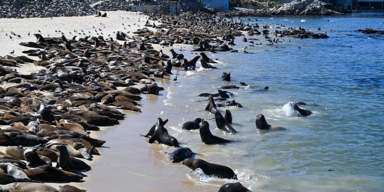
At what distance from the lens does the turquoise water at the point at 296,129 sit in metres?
5.99

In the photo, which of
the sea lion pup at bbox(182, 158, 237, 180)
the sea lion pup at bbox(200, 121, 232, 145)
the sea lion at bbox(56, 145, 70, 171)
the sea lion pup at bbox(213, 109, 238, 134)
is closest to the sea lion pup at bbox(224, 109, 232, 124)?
the sea lion pup at bbox(213, 109, 238, 134)

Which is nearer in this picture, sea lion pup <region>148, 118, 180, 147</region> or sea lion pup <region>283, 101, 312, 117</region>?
sea lion pup <region>148, 118, 180, 147</region>

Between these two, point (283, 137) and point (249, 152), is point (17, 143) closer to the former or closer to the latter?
point (249, 152)

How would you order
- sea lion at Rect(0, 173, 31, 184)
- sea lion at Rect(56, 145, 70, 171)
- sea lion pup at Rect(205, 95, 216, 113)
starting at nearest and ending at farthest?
sea lion at Rect(0, 173, 31, 184) < sea lion at Rect(56, 145, 70, 171) < sea lion pup at Rect(205, 95, 216, 113)

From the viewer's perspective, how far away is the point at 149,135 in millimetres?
7426

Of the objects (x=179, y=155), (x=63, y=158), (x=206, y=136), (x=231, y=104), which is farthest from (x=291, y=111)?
(x=63, y=158)

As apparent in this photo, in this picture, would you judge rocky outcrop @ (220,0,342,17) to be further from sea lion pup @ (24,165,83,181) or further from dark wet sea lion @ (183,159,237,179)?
sea lion pup @ (24,165,83,181)

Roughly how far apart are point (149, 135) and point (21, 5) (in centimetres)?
3382

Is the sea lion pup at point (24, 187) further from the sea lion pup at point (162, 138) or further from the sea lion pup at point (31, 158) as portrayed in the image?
the sea lion pup at point (162, 138)

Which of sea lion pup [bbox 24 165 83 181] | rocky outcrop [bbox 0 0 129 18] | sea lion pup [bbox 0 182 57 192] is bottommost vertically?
sea lion pup [bbox 24 165 83 181]

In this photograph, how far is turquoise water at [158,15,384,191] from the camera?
5.99 m

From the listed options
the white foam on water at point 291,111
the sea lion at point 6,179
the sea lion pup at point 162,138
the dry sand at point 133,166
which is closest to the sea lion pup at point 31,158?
the dry sand at point 133,166

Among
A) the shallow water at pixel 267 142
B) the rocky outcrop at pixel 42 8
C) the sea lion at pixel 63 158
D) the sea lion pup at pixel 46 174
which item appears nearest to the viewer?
the sea lion pup at pixel 46 174

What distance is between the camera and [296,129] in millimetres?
8648
